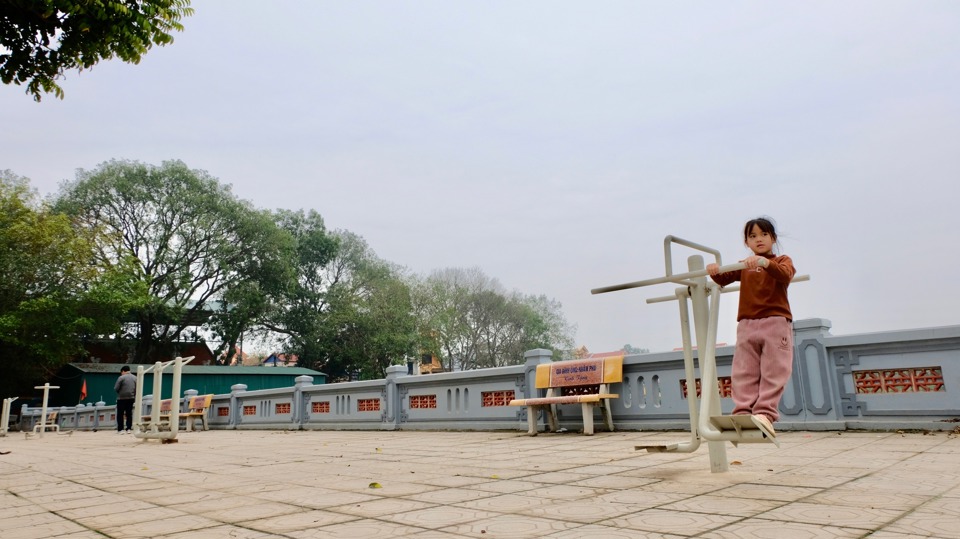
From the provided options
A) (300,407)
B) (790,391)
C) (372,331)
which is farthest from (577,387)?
(372,331)

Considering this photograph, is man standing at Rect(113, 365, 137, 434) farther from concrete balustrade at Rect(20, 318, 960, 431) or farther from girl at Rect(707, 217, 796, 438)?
girl at Rect(707, 217, 796, 438)

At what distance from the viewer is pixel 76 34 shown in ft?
17.1

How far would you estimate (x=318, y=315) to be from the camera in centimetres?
4241

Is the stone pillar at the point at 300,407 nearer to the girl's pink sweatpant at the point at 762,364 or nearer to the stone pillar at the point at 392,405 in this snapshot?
the stone pillar at the point at 392,405

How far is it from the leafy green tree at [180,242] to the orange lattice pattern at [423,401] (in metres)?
22.8

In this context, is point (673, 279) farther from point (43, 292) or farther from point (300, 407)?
point (43, 292)

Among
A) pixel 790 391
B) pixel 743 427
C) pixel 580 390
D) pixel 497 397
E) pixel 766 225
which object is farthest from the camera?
pixel 497 397

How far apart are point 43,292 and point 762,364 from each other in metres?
32.1

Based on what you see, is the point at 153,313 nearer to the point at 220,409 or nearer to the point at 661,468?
the point at 220,409

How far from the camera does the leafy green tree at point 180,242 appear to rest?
31609 mm

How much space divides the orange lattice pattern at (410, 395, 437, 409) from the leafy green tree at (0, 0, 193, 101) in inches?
288

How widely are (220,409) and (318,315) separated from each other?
82.6 ft

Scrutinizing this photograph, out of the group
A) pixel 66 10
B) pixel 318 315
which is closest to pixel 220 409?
pixel 66 10

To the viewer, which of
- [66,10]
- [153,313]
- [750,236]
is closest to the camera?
[750,236]
